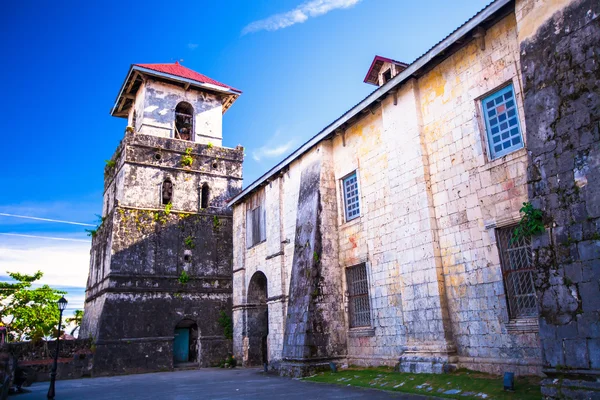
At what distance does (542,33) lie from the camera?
750 cm

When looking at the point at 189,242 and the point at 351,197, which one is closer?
the point at 351,197

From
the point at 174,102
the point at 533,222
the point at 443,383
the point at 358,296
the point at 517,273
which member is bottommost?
the point at 443,383

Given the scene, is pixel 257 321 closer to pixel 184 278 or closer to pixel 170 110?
pixel 184 278

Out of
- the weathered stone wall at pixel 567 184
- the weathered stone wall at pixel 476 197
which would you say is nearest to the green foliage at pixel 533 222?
the weathered stone wall at pixel 567 184

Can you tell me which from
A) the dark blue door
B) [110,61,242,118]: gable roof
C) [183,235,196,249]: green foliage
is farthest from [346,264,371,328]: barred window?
[110,61,242,118]: gable roof

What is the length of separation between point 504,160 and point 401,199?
2.80m

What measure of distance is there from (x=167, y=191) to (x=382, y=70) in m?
12.4

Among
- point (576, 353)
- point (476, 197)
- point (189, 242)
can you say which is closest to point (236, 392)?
point (476, 197)

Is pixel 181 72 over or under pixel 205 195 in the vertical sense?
over

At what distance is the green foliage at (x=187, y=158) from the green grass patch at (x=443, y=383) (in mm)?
13723

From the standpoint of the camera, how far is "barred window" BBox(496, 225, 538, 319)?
8.23 meters

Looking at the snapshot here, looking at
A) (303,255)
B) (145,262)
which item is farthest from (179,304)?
(303,255)

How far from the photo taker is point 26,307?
31.9m

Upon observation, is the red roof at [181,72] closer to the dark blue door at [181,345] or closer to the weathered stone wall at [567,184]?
the dark blue door at [181,345]
